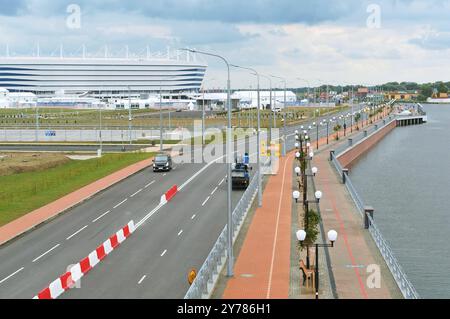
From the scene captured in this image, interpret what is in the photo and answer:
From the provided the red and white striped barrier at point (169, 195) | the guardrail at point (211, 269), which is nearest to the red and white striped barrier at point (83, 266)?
the guardrail at point (211, 269)

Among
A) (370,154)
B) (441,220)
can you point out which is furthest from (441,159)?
(441,220)

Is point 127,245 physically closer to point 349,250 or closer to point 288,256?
point 288,256

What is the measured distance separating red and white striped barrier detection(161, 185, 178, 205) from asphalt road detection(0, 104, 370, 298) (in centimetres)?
55

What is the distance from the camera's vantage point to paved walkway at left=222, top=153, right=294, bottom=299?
23953 mm

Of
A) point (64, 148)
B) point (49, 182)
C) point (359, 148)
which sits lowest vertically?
point (49, 182)

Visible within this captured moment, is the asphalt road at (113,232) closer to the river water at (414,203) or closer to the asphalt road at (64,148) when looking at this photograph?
the river water at (414,203)

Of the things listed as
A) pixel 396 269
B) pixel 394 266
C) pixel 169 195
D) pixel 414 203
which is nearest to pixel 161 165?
pixel 169 195

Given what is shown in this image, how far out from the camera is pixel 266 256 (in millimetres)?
28891

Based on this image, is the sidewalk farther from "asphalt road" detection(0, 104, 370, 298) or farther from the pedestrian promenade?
"asphalt road" detection(0, 104, 370, 298)

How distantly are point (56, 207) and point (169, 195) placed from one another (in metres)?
7.92

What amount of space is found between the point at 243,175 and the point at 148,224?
1377cm

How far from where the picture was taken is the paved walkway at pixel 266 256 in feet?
78.6

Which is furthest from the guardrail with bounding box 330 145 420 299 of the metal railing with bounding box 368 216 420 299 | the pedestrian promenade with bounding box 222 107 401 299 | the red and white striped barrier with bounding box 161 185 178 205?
the red and white striped barrier with bounding box 161 185 178 205

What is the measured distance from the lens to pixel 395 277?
2523 centimetres
